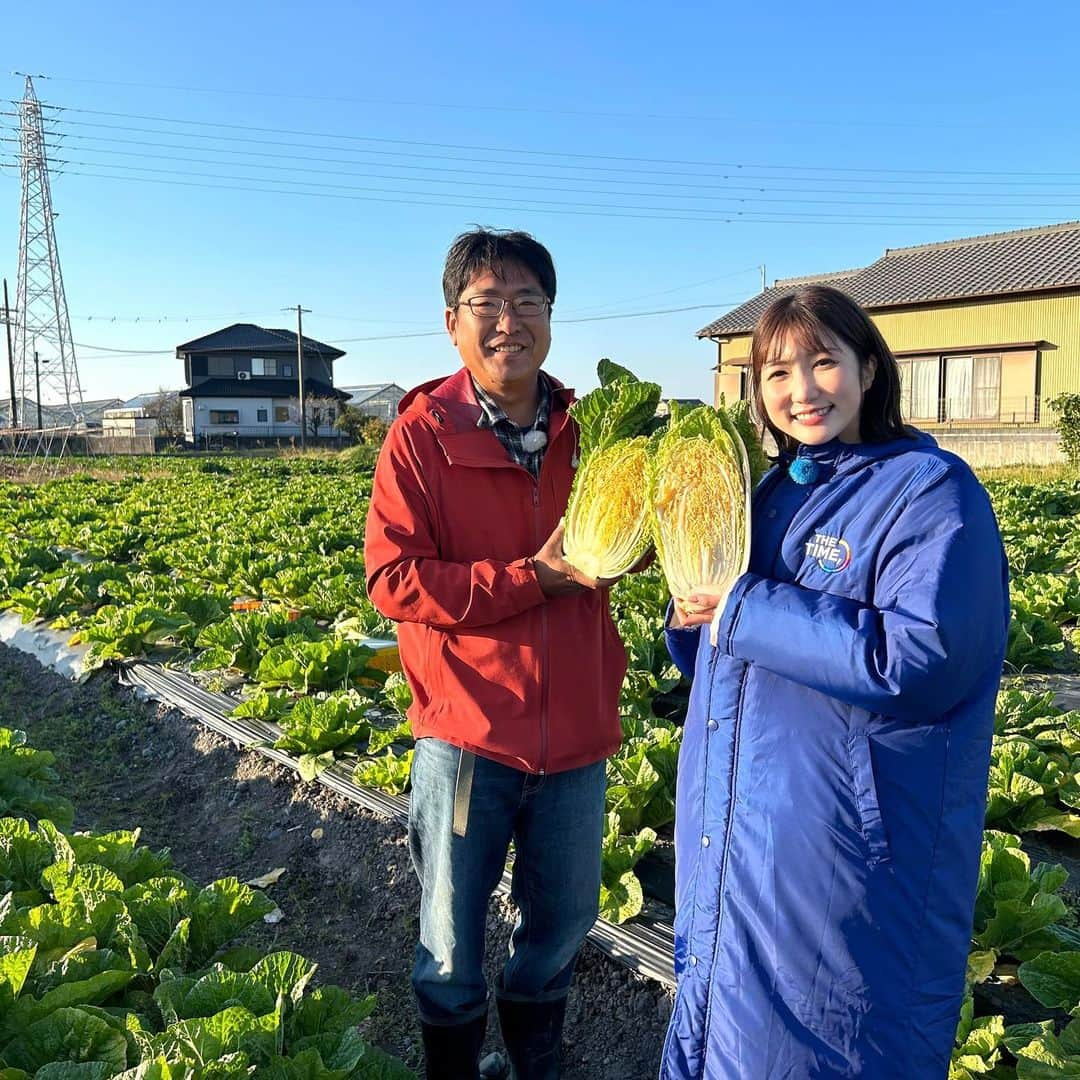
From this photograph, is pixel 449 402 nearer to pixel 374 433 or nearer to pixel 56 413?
pixel 374 433

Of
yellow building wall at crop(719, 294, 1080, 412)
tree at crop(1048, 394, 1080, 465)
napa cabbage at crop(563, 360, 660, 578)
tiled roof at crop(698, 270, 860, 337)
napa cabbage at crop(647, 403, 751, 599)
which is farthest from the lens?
tiled roof at crop(698, 270, 860, 337)

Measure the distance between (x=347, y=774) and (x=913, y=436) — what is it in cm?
376

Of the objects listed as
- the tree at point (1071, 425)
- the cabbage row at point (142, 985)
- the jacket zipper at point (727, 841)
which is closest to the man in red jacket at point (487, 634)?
the cabbage row at point (142, 985)

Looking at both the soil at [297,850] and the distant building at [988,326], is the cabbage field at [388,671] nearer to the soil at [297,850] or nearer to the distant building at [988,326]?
the soil at [297,850]

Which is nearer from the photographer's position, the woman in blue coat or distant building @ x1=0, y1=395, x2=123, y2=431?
the woman in blue coat

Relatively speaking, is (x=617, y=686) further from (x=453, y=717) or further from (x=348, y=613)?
(x=348, y=613)

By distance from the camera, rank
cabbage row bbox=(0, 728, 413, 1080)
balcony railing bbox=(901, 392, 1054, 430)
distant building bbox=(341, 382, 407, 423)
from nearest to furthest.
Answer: cabbage row bbox=(0, 728, 413, 1080) < balcony railing bbox=(901, 392, 1054, 430) < distant building bbox=(341, 382, 407, 423)

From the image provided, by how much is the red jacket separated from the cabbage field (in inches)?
49.0

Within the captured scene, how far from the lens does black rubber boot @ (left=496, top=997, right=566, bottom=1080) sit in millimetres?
2801

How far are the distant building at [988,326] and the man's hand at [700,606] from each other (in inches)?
972

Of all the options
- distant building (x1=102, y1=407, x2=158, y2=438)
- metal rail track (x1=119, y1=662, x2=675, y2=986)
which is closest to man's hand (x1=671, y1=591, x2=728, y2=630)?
metal rail track (x1=119, y1=662, x2=675, y2=986)

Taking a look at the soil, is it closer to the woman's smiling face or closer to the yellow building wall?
the woman's smiling face

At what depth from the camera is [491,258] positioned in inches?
99.1

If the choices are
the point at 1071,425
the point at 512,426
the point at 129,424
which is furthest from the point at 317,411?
the point at 512,426
